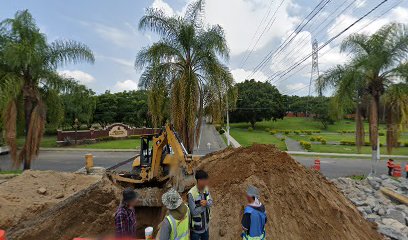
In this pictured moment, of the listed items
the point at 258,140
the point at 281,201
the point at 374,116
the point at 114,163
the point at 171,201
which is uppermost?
the point at 374,116

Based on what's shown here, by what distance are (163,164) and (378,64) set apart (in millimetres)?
11596

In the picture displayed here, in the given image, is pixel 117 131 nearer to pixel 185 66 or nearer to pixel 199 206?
pixel 185 66

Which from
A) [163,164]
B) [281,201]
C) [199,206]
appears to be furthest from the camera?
[163,164]

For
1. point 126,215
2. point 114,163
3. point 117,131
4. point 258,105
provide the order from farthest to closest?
point 258,105, point 117,131, point 114,163, point 126,215

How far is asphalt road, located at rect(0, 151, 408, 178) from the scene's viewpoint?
19.3 meters

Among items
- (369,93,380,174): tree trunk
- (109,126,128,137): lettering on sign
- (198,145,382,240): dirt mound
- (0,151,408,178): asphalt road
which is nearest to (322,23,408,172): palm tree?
(369,93,380,174): tree trunk

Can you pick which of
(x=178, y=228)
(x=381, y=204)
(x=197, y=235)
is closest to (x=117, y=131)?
(x=381, y=204)

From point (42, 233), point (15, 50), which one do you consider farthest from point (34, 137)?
point (42, 233)

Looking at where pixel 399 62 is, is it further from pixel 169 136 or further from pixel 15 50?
pixel 15 50

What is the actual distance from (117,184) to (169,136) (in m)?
2.94

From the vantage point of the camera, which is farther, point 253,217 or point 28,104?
point 28,104

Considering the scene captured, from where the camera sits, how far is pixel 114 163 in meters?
21.7

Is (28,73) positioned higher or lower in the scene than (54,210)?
higher

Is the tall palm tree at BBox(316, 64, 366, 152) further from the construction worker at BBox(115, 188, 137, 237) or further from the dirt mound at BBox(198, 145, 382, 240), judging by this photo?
the construction worker at BBox(115, 188, 137, 237)
